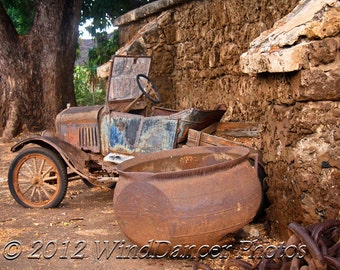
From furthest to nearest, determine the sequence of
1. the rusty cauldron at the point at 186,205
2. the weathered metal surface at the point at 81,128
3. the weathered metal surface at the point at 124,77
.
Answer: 1. the weathered metal surface at the point at 124,77
2. the weathered metal surface at the point at 81,128
3. the rusty cauldron at the point at 186,205

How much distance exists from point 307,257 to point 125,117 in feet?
12.8

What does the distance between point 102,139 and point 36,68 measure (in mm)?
5910

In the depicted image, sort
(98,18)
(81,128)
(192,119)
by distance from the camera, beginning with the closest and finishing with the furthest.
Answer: (192,119)
(81,128)
(98,18)

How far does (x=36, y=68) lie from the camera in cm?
1182

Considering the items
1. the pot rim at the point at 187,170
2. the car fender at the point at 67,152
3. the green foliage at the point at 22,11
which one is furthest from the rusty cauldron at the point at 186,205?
the green foliage at the point at 22,11

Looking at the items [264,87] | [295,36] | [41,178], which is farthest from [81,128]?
[295,36]

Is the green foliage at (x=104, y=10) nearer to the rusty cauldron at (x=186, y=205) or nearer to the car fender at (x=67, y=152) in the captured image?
the car fender at (x=67, y=152)

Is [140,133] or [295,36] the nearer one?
[295,36]

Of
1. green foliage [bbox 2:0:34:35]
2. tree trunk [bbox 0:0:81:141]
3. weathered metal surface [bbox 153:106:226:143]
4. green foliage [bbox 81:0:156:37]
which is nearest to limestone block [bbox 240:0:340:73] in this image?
weathered metal surface [bbox 153:106:226:143]

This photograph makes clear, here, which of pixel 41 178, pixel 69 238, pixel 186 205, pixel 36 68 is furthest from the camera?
pixel 36 68

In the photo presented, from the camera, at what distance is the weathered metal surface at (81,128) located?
655 centimetres

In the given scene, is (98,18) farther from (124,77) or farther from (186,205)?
(186,205)

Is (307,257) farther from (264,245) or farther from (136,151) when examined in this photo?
(136,151)

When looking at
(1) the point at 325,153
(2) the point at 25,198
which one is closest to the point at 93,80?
(2) the point at 25,198
